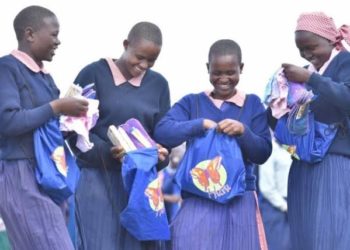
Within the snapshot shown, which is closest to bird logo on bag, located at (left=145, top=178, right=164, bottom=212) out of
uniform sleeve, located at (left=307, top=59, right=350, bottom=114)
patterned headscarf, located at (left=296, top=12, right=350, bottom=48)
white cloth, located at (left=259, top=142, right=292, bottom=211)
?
uniform sleeve, located at (left=307, top=59, right=350, bottom=114)

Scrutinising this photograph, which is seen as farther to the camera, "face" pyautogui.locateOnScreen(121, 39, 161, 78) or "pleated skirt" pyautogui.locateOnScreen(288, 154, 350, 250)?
"face" pyautogui.locateOnScreen(121, 39, 161, 78)

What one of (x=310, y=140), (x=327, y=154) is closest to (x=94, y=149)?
(x=310, y=140)

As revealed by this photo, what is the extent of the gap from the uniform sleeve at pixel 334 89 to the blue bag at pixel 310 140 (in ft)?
0.56

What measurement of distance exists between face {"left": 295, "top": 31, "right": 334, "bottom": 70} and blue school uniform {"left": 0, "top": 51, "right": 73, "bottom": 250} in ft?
5.22

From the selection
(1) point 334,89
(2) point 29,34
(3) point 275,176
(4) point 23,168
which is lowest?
(3) point 275,176

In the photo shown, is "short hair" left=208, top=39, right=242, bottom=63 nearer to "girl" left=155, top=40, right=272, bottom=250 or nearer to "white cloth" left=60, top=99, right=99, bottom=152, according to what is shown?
"girl" left=155, top=40, right=272, bottom=250

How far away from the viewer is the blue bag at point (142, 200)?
5.70m

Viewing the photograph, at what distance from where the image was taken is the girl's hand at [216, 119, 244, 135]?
18.7 feet

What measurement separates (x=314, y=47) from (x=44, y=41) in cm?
161

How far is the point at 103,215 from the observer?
19.3 ft

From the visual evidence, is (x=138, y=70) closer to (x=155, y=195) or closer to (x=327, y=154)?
(x=155, y=195)

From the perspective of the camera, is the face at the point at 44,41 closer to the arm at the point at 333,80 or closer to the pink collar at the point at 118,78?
the pink collar at the point at 118,78

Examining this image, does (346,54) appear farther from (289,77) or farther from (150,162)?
(150,162)

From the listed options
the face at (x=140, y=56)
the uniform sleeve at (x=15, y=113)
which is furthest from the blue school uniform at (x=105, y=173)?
the uniform sleeve at (x=15, y=113)
